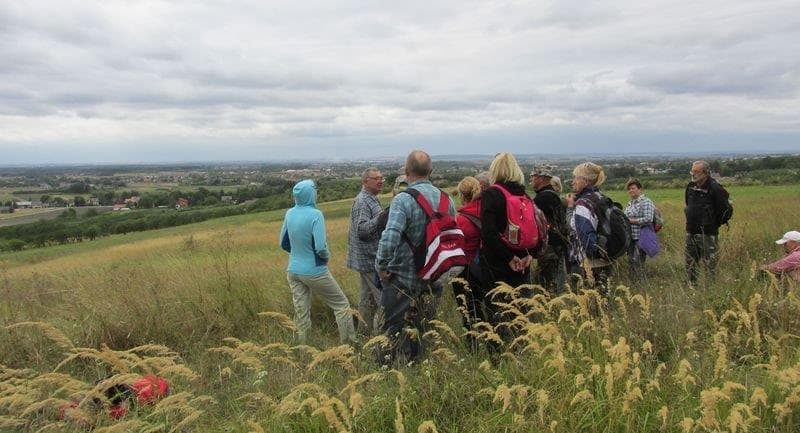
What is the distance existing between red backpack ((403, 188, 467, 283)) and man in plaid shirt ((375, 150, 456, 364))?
0.05 m

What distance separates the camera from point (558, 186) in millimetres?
6301

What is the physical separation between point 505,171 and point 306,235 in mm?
2358

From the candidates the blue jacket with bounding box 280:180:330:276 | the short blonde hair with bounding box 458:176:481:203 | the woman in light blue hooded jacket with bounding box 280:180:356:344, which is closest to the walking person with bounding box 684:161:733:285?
the short blonde hair with bounding box 458:176:481:203

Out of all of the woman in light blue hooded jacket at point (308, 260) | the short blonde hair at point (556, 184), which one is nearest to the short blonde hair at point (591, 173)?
the short blonde hair at point (556, 184)

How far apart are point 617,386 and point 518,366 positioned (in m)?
0.62

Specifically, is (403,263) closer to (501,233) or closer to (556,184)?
(501,233)

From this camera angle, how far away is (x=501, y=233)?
14.6ft

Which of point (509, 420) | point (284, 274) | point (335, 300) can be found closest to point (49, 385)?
point (335, 300)

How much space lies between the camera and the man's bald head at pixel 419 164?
15.0 ft

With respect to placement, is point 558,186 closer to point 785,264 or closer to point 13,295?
point 785,264

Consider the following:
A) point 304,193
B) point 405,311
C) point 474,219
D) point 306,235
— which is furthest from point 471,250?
point 304,193

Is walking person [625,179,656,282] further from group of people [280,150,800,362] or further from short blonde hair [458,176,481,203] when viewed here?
short blonde hair [458,176,481,203]

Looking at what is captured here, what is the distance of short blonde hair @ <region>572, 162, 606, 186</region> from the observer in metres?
5.98

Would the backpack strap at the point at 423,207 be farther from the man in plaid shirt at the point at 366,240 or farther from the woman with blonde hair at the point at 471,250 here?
the man in plaid shirt at the point at 366,240
